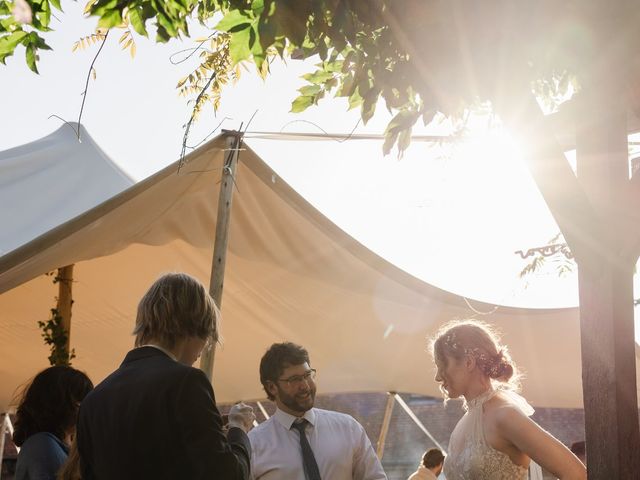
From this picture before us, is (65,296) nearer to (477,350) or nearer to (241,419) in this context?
(477,350)

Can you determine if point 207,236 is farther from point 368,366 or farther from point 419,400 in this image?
point 419,400

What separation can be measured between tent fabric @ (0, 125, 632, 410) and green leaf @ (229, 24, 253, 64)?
7.91ft

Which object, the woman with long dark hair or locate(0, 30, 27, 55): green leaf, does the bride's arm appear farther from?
locate(0, 30, 27, 55): green leaf

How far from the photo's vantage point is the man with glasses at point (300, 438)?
382cm

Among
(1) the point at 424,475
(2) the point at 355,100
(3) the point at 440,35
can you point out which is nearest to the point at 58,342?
(1) the point at 424,475

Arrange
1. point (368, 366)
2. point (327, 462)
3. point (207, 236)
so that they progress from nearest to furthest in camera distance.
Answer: point (327, 462) < point (207, 236) < point (368, 366)

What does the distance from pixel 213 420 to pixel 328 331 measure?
5366mm

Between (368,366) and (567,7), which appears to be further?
(368,366)

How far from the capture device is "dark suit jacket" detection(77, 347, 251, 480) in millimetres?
2162

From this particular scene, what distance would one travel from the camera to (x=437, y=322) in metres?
7.13

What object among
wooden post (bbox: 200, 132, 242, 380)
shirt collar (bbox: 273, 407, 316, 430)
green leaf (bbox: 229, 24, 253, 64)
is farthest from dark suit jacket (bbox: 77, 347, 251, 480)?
wooden post (bbox: 200, 132, 242, 380)

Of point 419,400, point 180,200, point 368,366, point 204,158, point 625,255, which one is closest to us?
point 625,255

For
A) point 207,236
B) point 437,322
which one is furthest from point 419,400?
point 207,236

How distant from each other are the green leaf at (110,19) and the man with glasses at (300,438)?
208 cm
